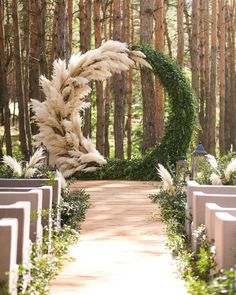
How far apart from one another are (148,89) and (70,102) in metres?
3.78

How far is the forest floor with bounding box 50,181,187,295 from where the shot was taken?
17.5ft

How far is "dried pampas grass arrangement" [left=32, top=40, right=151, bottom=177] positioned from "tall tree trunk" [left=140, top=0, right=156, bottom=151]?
2.92m

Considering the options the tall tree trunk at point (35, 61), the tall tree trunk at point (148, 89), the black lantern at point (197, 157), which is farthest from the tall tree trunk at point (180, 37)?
the black lantern at point (197, 157)

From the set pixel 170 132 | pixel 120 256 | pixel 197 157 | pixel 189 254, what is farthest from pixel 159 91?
pixel 189 254

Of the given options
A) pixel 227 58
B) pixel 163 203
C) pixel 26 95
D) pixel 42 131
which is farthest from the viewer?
pixel 227 58

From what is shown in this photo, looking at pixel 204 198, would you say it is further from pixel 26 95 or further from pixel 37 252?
pixel 26 95

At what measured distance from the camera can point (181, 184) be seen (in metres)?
9.84

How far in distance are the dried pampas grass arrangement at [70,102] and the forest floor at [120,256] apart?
11.8ft

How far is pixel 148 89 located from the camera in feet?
57.6

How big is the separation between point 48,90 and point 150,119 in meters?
3.78

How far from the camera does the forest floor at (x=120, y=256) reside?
5336mm

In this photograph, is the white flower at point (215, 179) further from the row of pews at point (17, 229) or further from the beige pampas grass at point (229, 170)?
the row of pews at point (17, 229)

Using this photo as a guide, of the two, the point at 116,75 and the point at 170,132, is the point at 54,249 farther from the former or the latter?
the point at 116,75

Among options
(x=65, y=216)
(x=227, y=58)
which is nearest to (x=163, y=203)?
(x=65, y=216)
